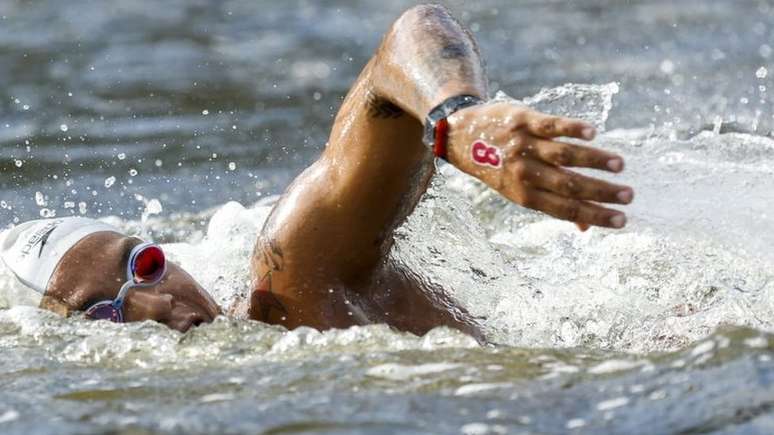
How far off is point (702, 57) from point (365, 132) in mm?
5517

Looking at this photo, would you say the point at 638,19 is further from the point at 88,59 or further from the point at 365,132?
the point at 365,132

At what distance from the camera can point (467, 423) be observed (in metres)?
2.78

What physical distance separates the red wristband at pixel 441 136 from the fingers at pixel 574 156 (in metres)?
0.31

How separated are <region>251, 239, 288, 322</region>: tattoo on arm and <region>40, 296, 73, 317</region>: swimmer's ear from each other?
53 centimetres

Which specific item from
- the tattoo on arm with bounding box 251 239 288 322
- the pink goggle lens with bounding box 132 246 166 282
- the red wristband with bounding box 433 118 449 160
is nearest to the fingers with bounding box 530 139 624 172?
the red wristband with bounding box 433 118 449 160

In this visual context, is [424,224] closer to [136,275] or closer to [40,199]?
[136,275]

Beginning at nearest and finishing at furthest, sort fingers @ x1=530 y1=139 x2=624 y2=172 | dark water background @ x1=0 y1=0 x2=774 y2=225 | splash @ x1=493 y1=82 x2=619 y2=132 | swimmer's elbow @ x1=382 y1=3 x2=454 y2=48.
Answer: fingers @ x1=530 y1=139 x2=624 y2=172
swimmer's elbow @ x1=382 y1=3 x2=454 y2=48
splash @ x1=493 y1=82 x2=619 y2=132
dark water background @ x1=0 y1=0 x2=774 y2=225

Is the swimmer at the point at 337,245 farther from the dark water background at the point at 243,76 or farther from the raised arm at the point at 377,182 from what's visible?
the dark water background at the point at 243,76

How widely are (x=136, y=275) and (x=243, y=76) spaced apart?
5.30m

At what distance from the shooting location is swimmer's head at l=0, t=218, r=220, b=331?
3.90 metres

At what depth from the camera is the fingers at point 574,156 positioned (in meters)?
2.63

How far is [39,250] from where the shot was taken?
13.1 feet

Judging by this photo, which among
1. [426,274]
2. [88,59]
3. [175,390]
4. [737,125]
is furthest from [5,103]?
[175,390]

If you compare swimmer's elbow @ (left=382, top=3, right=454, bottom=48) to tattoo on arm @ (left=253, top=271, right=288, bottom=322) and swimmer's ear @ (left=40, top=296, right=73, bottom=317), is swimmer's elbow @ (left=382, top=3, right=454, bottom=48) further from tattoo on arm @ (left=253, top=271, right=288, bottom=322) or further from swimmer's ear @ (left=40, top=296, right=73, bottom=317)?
swimmer's ear @ (left=40, top=296, right=73, bottom=317)
